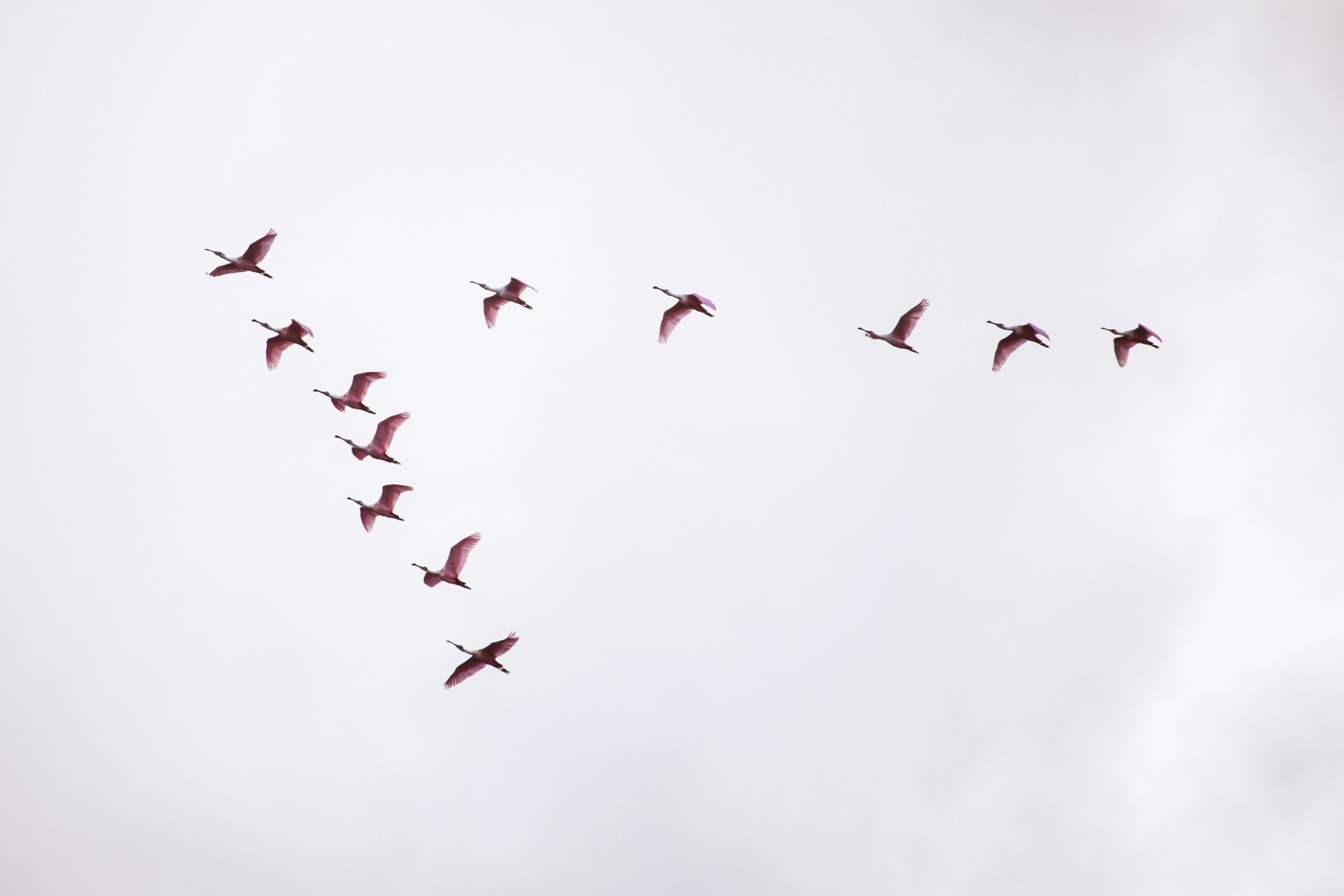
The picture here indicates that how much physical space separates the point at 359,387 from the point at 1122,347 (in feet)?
112

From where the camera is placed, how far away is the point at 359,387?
218ft

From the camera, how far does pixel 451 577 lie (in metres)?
64.3

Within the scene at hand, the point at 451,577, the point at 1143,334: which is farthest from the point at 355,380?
the point at 1143,334

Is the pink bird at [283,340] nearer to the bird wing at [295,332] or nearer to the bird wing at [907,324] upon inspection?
the bird wing at [295,332]

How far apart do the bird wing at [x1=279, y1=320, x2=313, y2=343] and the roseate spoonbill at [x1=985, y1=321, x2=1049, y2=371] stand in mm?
30345

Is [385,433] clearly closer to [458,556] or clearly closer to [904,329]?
[458,556]

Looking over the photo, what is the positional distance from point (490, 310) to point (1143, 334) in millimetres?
29543

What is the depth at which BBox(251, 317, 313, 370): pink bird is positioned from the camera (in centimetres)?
6594

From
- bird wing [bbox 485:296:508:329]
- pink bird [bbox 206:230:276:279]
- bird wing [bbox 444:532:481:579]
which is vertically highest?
bird wing [bbox 485:296:508:329]

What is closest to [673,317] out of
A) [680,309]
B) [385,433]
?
[680,309]

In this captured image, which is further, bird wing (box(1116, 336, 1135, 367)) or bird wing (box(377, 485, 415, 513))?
bird wing (box(377, 485, 415, 513))

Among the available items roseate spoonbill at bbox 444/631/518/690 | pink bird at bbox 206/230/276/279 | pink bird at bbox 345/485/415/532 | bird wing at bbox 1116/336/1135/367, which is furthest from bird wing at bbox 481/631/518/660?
bird wing at bbox 1116/336/1135/367

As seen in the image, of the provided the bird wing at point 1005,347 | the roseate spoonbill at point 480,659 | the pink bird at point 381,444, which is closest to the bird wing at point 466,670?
the roseate spoonbill at point 480,659

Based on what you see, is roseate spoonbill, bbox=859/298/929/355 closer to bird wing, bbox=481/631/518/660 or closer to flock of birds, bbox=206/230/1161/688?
flock of birds, bbox=206/230/1161/688
